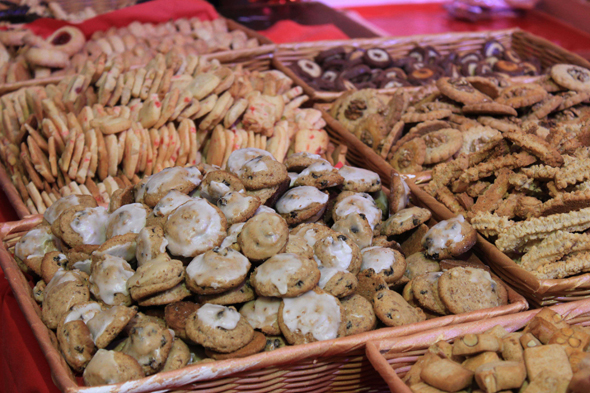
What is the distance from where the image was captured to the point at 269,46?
3121 mm

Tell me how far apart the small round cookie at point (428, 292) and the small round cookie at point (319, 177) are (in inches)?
16.2

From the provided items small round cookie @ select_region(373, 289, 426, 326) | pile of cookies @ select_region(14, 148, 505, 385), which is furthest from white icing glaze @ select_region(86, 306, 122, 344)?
small round cookie @ select_region(373, 289, 426, 326)

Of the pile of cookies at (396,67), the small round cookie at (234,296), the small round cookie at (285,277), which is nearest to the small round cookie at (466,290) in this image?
the small round cookie at (285,277)

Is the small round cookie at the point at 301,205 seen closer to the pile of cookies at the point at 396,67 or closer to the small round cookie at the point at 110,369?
the small round cookie at the point at 110,369

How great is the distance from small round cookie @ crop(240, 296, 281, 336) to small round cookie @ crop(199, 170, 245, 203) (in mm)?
361

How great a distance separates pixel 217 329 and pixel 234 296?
13cm

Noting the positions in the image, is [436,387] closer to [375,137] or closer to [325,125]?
[375,137]

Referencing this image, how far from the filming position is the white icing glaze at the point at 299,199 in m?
1.48

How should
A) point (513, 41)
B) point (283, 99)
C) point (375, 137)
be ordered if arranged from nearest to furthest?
point (375, 137) → point (283, 99) → point (513, 41)

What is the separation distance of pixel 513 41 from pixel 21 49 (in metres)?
3.48

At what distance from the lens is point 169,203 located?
1408 mm

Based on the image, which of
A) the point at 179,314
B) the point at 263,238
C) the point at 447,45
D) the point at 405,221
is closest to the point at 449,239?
the point at 405,221

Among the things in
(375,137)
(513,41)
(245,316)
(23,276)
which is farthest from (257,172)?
(513,41)

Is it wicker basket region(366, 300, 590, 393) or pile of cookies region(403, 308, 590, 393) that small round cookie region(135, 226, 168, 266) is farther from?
pile of cookies region(403, 308, 590, 393)
